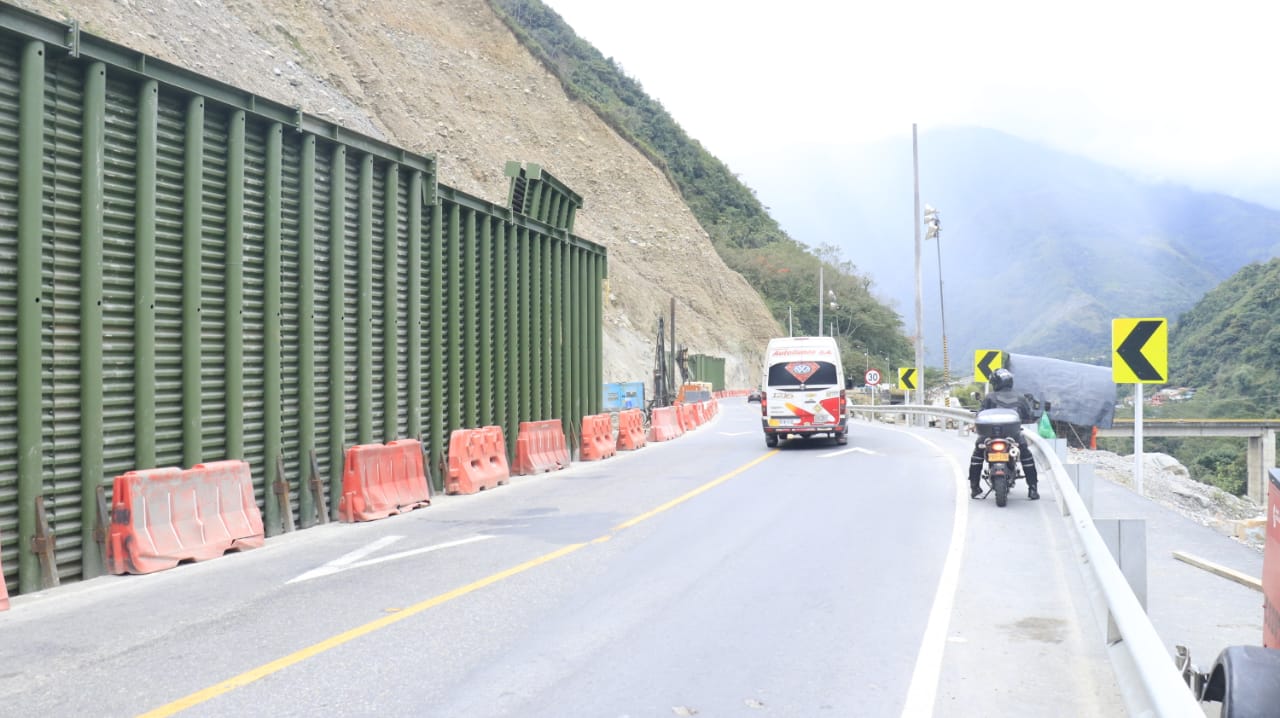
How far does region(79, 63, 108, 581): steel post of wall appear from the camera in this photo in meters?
8.73

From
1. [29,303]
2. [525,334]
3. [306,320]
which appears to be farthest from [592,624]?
[525,334]

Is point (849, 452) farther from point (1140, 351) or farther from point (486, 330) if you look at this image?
point (1140, 351)

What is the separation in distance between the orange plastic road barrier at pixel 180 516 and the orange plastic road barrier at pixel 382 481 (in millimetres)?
1708

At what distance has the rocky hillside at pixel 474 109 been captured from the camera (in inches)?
1547

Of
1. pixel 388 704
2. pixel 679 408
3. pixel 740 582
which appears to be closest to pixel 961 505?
pixel 740 582

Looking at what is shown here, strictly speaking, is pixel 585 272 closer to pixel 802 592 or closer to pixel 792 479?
pixel 792 479

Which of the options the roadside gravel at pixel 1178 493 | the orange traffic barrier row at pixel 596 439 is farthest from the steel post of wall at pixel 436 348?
the roadside gravel at pixel 1178 493

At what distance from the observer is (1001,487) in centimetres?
1270

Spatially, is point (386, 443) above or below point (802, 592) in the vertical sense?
above

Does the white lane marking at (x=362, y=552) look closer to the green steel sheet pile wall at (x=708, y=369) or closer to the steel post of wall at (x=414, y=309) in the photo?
the steel post of wall at (x=414, y=309)

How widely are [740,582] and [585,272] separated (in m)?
15.4

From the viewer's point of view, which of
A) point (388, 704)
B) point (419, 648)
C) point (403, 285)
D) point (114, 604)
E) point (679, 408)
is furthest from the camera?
point (679, 408)

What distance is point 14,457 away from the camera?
817 centimetres

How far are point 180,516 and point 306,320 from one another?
11.0 feet
